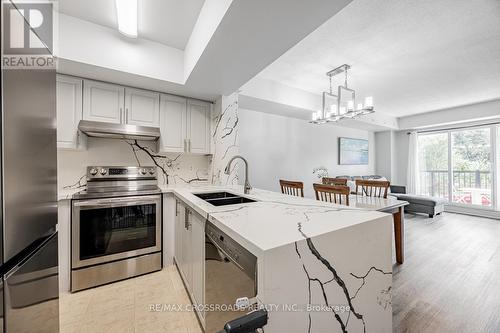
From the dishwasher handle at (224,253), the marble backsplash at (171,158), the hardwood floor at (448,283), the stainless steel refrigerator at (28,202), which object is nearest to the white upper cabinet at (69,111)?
the marble backsplash at (171,158)

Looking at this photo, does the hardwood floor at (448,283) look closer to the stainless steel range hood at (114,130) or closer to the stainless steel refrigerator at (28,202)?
the stainless steel refrigerator at (28,202)

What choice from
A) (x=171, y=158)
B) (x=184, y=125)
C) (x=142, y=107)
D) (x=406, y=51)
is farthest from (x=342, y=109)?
(x=142, y=107)

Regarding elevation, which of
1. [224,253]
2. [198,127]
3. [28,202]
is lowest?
[224,253]

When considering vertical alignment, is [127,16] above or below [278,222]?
above

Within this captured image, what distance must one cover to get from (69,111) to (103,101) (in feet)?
1.10

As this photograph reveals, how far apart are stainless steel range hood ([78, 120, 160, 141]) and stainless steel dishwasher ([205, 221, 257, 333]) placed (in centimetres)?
168

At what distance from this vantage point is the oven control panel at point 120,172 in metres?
2.35

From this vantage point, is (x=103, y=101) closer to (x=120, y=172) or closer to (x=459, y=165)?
(x=120, y=172)

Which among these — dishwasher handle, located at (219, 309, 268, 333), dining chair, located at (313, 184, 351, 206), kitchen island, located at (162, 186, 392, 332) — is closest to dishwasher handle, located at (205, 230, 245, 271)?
kitchen island, located at (162, 186, 392, 332)

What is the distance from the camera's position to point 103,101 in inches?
90.0

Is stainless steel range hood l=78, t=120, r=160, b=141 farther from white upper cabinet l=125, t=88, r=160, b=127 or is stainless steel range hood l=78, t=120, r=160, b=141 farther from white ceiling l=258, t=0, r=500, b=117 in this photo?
white ceiling l=258, t=0, r=500, b=117

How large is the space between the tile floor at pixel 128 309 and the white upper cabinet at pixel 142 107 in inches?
71.6

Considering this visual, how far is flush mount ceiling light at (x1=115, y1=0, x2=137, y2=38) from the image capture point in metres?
1.61

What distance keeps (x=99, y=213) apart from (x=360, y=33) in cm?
332
